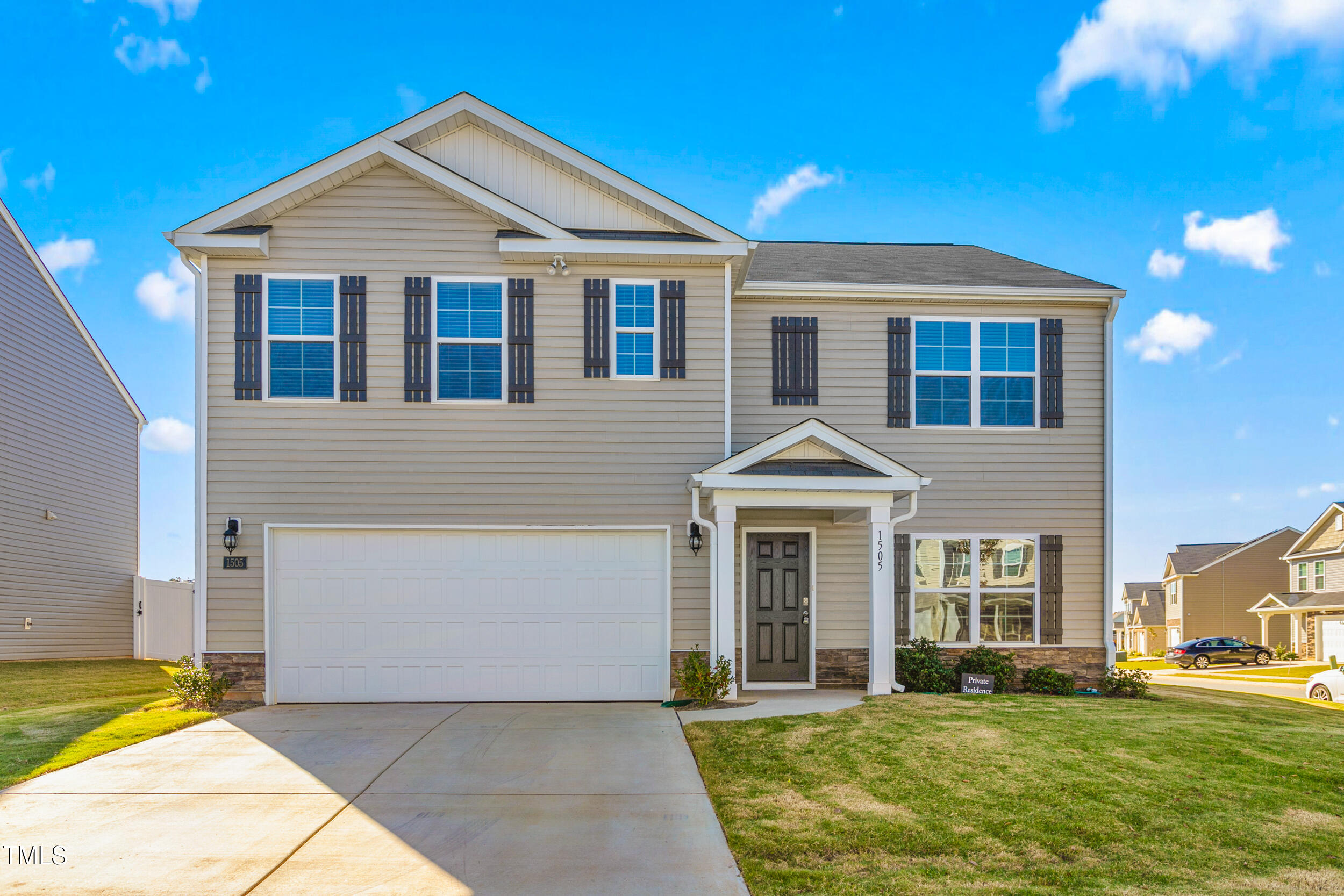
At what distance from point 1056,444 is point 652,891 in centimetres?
945

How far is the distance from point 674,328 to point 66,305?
13.9 meters

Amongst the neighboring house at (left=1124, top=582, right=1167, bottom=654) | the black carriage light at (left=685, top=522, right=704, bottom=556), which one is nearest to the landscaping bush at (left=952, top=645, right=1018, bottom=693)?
the black carriage light at (left=685, top=522, right=704, bottom=556)

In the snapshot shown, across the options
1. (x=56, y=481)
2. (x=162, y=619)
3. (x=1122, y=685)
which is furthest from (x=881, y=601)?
(x=162, y=619)

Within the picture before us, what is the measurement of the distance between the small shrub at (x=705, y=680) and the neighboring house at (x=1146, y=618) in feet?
152

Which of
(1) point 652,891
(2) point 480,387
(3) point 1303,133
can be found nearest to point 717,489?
(2) point 480,387

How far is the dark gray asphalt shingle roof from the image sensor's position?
1204 cm

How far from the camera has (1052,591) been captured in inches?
473

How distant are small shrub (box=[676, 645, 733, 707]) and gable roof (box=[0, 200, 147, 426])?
15146 millimetres

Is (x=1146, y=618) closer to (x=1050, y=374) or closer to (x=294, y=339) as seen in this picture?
(x=1050, y=374)

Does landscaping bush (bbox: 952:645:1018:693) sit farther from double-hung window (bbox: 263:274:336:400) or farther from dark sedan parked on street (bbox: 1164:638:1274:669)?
dark sedan parked on street (bbox: 1164:638:1274:669)

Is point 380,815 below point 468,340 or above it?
below

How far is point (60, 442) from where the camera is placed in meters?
17.1

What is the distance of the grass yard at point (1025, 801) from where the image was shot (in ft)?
16.1

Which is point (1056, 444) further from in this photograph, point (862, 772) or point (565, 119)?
point (565, 119)
